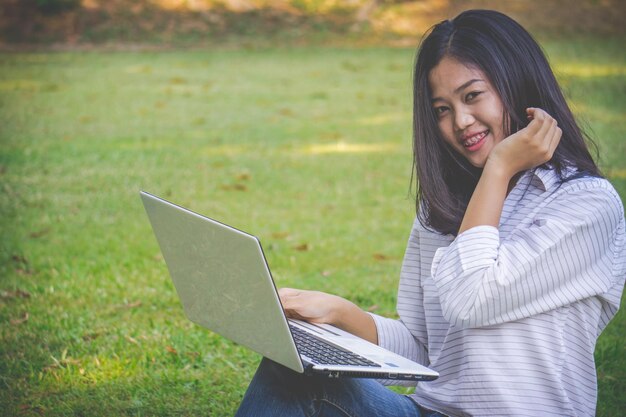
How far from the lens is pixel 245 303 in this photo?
1.94 m

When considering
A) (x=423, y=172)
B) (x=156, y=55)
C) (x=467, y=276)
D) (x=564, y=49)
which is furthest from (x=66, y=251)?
(x=564, y=49)

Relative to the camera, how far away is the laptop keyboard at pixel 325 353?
1976 millimetres

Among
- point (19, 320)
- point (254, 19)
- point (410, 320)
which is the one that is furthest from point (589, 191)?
point (254, 19)

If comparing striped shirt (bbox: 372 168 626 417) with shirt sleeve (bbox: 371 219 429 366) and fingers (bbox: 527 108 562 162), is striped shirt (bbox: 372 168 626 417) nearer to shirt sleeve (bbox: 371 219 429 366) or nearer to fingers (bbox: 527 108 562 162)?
fingers (bbox: 527 108 562 162)

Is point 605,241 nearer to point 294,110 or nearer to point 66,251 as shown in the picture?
point 66,251

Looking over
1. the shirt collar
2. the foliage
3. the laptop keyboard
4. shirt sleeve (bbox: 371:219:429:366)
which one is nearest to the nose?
the shirt collar

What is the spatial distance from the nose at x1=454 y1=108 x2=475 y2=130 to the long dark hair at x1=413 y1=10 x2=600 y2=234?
96mm

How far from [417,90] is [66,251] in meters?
3.63

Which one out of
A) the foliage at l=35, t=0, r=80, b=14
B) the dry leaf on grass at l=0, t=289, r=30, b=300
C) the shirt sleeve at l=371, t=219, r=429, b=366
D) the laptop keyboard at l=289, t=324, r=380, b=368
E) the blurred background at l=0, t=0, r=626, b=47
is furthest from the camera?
the foliage at l=35, t=0, r=80, b=14

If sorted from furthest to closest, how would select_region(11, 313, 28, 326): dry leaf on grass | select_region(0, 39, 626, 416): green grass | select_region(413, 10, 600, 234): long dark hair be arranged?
1. select_region(11, 313, 28, 326): dry leaf on grass
2. select_region(0, 39, 626, 416): green grass
3. select_region(413, 10, 600, 234): long dark hair

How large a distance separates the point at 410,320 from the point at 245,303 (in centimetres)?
76

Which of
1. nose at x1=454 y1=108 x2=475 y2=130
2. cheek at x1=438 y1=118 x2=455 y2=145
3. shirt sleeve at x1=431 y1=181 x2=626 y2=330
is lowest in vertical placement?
shirt sleeve at x1=431 y1=181 x2=626 y2=330

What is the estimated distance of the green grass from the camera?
3740 mm

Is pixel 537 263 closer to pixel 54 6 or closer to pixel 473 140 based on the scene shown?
pixel 473 140
